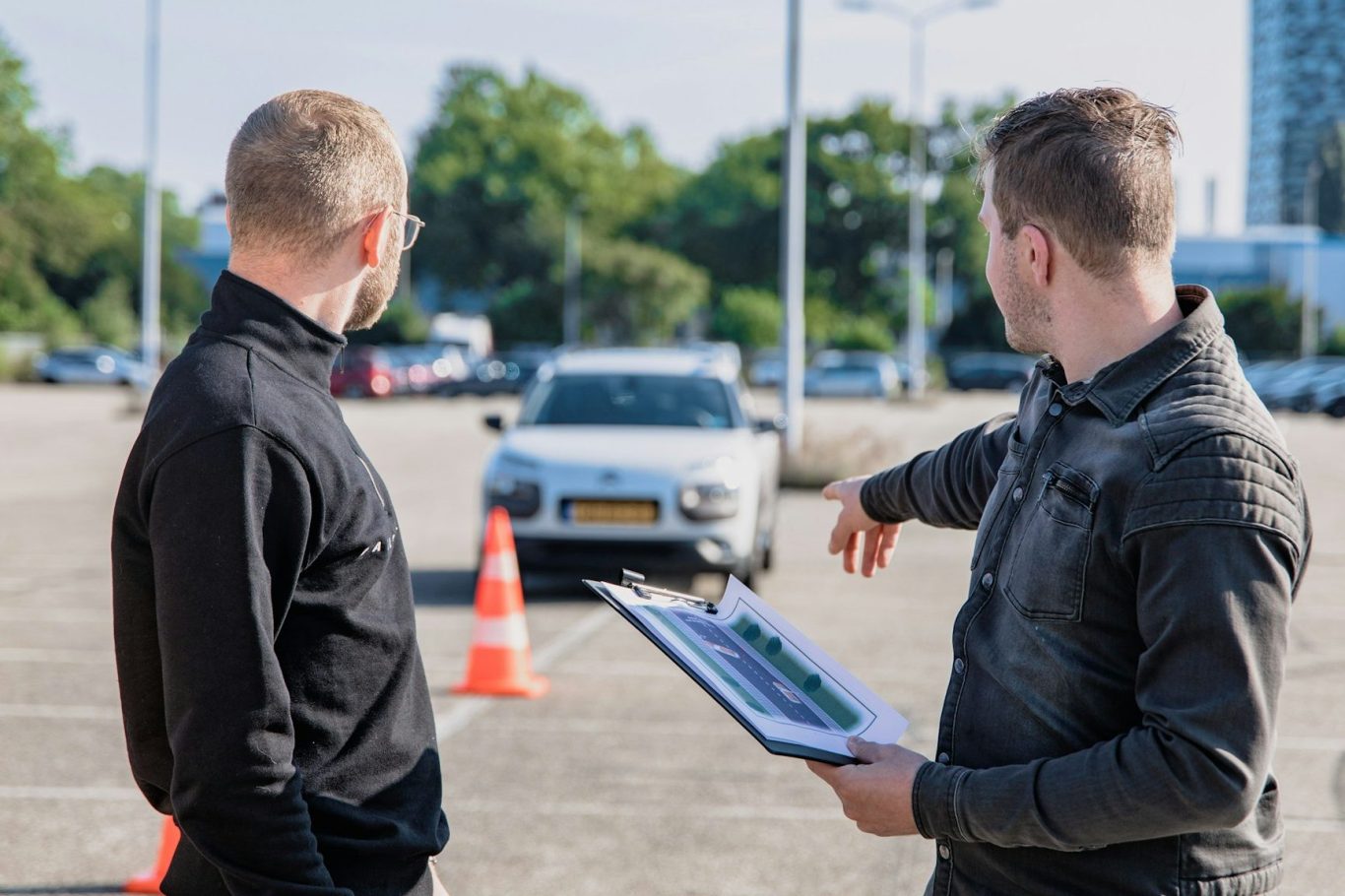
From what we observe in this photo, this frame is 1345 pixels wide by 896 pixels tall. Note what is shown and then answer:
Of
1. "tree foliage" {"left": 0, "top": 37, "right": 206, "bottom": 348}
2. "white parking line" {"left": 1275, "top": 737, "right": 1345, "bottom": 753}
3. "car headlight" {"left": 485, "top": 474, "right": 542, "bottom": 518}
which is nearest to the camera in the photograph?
"white parking line" {"left": 1275, "top": 737, "right": 1345, "bottom": 753}

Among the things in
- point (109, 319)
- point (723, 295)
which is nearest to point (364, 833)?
point (109, 319)

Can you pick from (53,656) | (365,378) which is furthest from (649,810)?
(365,378)

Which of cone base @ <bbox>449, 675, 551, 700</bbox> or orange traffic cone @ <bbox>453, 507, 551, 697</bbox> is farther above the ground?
orange traffic cone @ <bbox>453, 507, 551, 697</bbox>

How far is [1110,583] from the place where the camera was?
198 cm

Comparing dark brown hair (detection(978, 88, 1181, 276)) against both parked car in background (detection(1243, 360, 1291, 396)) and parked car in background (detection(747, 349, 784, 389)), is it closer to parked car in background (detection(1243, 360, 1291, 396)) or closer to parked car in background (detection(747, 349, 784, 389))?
parked car in background (detection(1243, 360, 1291, 396))

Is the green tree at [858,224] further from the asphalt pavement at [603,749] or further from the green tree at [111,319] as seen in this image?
the asphalt pavement at [603,749]

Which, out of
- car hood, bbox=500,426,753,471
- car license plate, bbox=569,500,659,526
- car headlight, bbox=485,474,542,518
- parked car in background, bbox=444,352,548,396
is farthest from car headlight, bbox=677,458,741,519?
parked car in background, bbox=444,352,548,396

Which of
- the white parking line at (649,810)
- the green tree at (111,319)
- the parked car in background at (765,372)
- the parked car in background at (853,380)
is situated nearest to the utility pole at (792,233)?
the white parking line at (649,810)

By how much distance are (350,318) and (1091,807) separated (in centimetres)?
129

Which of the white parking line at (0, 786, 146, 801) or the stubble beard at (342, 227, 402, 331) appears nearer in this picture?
the stubble beard at (342, 227, 402, 331)

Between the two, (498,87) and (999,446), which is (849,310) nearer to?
(498,87)

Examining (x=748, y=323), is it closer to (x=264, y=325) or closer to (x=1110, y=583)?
(x=264, y=325)

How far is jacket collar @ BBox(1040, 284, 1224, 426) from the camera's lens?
205cm

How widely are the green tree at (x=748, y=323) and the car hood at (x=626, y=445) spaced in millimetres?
56651
